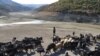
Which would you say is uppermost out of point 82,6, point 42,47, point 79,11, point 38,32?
point 82,6

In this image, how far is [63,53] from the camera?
25953mm

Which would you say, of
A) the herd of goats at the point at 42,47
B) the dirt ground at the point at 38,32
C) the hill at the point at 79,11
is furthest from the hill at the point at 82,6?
the herd of goats at the point at 42,47

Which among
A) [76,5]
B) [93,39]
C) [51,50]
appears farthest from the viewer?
[76,5]

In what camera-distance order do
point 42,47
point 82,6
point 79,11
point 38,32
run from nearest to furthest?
point 42,47 → point 38,32 → point 79,11 → point 82,6

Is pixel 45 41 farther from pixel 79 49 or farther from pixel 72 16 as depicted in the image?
pixel 72 16

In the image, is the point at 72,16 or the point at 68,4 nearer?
the point at 72,16

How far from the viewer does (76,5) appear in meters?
73.6

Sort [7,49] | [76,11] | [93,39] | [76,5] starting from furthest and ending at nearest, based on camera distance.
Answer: [76,5] → [76,11] → [93,39] → [7,49]

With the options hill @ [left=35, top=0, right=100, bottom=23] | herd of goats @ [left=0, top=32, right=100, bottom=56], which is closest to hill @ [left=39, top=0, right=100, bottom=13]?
hill @ [left=35, top=0, right=100, bottom=23]

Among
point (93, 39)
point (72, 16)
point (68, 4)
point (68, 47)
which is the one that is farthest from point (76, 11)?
point (68, 47)

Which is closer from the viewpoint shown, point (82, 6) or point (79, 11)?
point (79, 11)

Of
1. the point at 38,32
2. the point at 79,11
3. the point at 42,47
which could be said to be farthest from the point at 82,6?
the point at 42,47

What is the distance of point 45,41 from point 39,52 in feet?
23.3

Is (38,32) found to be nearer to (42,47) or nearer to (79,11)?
(42,47)
